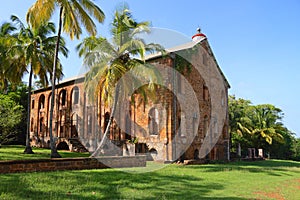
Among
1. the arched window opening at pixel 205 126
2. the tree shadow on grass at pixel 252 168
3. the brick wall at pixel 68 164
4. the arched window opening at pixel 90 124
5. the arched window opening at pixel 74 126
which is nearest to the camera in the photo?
the brick wall at pixel 68 164

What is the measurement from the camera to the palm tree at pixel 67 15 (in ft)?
48.1

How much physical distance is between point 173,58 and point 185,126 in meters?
4.91

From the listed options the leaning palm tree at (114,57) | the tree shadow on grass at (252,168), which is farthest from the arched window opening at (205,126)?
the leaning palm tree at (114,57)

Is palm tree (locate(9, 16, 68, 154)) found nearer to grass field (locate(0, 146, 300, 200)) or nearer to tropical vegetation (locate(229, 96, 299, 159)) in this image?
grass field (locate(0, 146, 300, 200))

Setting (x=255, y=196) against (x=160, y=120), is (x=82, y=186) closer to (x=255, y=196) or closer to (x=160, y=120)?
(x=255, y=196)

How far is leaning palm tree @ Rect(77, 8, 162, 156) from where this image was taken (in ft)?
49.6

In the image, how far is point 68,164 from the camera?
11391 millimetres

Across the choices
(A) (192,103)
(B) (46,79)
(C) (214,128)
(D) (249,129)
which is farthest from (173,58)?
(D) (249,129)

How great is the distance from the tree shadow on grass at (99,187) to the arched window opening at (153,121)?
9.43m

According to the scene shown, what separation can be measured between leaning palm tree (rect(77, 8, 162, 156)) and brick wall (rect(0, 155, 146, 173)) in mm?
2036

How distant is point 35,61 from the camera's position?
1948 cm

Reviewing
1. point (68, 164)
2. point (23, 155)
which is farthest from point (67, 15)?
point (23, 155)

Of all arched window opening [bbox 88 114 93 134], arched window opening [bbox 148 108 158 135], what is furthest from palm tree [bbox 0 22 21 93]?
arched window opening [bbox 148 108 158 135]

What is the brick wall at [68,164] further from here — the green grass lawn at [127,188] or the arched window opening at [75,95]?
the arched window opening at [75,95]
